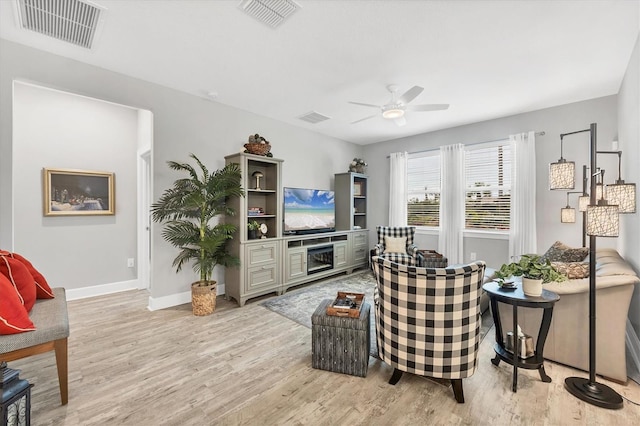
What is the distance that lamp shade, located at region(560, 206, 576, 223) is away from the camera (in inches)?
140

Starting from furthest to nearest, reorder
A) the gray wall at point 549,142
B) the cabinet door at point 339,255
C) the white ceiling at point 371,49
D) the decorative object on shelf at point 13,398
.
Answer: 1. the cabinet door at point 339,255
2. the gray wall at point 549,142
3. the white ceiling at point 371,49
4. the decorative object on shelf at point 13,398

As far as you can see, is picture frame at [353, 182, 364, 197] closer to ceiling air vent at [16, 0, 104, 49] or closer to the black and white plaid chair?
the black and white plaid chair

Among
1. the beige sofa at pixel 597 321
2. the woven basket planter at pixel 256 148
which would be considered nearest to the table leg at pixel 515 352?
the beige sofa at pixel 597 321

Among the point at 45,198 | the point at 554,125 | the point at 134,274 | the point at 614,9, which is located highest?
the point at 614,9

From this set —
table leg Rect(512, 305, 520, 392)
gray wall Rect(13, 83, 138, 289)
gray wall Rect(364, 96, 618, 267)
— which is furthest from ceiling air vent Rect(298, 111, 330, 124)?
table leg Rect(512, 305, 520, 392)

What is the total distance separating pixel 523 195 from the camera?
415 centimetres

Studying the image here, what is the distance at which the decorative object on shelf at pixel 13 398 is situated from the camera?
1.24m

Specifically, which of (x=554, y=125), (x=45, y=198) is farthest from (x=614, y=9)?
(x=45, y=198)

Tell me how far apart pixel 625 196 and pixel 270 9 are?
2.91m

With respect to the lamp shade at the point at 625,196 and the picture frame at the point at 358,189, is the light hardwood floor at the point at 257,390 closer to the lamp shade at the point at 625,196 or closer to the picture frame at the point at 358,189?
the lamp shade at the point at 625,196

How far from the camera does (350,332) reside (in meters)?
2.02

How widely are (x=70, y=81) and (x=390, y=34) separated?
315 centimetres

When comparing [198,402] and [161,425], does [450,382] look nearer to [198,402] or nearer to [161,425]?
[198,402]

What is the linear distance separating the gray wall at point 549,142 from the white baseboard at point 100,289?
16.7ft
